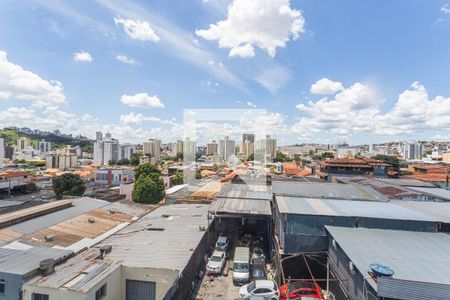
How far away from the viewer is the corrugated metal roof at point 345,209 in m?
7.67

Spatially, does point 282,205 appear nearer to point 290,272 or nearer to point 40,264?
point 290,272

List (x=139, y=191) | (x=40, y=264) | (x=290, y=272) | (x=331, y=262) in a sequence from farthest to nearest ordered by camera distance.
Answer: (x=139, y=191) < (x=290, y=272) < (x=331, y=262) < (x=40, y=264)

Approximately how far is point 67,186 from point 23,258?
16.5 metres

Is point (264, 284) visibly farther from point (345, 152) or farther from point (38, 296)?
point (345, 152)

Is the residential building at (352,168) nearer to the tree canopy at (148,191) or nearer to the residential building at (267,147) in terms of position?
the tree canopy at (148,191)

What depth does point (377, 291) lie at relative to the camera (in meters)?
4.41

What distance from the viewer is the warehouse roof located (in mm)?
7160

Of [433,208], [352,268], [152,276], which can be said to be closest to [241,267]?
[152,276]

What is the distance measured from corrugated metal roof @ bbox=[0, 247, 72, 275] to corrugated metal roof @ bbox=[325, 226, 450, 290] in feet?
24.8

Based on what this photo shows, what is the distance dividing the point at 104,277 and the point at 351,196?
991 cm

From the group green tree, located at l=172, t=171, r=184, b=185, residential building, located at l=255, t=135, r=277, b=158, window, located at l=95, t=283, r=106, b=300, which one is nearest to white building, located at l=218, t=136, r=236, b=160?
residential building, located at l=255, t=135, r=277, b=158

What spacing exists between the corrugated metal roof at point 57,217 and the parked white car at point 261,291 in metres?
8.19

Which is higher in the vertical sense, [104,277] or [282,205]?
[282,205]

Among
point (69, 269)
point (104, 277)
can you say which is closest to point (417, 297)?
point (104, 277)
